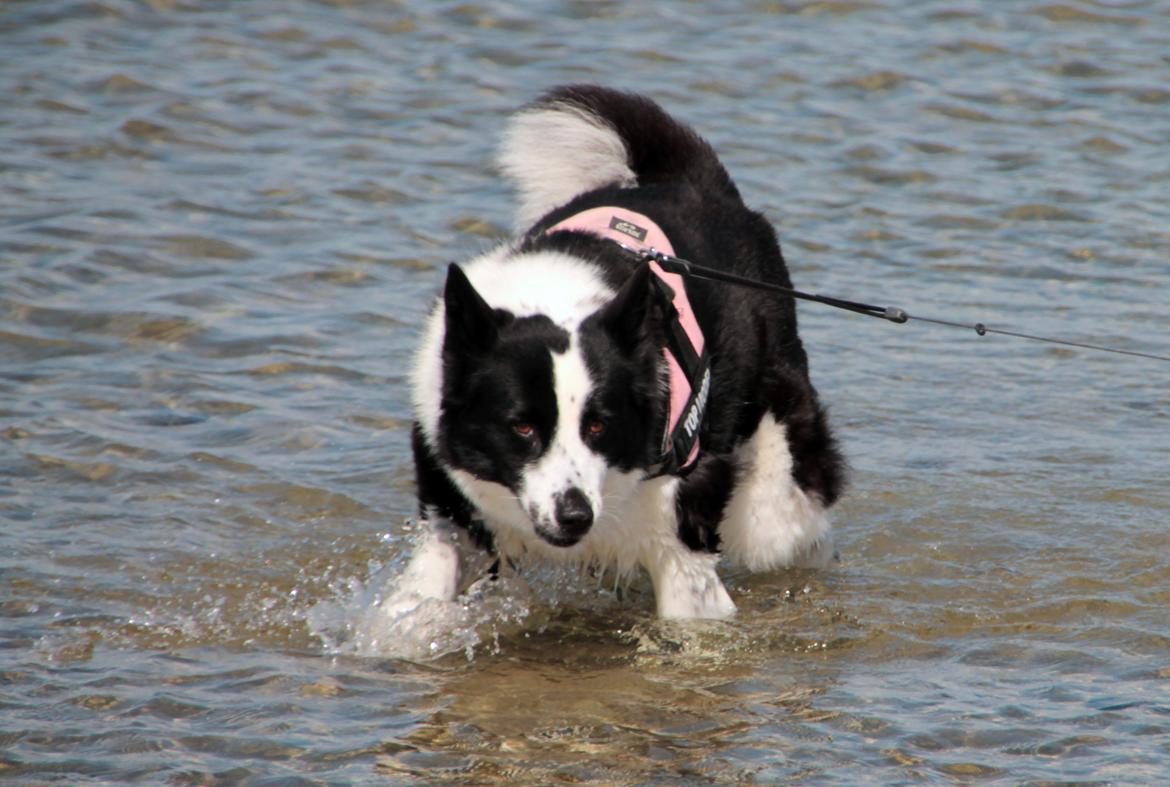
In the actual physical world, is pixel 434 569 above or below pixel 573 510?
below

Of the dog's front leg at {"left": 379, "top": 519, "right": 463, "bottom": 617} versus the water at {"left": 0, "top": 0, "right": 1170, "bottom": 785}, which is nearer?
the water at {"left": 0, "top": 0, "right": 1170, "bottom": 785}

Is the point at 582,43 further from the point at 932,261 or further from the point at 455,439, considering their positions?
the point at 455,439

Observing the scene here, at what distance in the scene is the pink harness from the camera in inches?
171

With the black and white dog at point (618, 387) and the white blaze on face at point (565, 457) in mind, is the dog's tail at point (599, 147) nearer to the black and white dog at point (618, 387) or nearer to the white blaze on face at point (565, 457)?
the black and white dog at point (618, 387)

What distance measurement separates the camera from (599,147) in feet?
17.1

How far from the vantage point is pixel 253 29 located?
11859mm

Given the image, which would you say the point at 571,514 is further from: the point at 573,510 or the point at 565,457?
the point at 565,457

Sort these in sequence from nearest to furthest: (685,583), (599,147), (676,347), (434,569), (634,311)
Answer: (634,311) < (676,347) < (434,569) < (685,583) < (599,147)

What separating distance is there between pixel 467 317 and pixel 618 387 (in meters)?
0.44

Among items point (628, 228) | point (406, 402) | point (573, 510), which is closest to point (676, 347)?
point (628, 228)

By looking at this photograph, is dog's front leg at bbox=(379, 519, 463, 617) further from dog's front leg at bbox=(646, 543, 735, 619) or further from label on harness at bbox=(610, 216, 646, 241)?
label on harness at bbox=(610, 216, 646, 241)

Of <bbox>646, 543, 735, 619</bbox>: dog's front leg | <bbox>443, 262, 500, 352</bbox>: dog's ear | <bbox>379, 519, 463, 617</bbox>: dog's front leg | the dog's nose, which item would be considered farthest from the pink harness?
<bbox>379, 519, 463, 617</bbox>: dog's front leg

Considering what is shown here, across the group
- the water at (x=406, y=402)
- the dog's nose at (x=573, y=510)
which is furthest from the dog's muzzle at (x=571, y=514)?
the water at (x=406, y=402)

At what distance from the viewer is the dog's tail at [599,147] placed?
520cm
